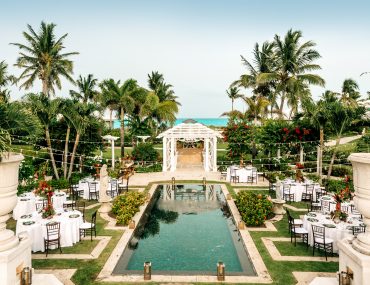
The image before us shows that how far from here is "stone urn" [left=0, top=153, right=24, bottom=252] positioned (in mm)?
5047

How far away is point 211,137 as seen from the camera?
25.3 metres

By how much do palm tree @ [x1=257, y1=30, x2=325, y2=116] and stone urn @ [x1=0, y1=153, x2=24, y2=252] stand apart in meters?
25.9

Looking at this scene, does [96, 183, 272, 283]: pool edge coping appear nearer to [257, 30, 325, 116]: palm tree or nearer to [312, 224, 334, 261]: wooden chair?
→ [312, 224, 334, 261]: wooden chair

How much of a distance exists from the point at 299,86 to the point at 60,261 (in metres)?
24.9

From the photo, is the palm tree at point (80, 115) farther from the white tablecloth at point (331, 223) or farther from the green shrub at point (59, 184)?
the white tablecloth at point (331, 223)

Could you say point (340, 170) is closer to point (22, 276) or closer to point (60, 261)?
point (60, 261)

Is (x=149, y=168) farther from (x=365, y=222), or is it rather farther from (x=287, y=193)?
(x=365, y=222)

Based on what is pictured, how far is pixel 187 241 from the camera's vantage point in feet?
36.9

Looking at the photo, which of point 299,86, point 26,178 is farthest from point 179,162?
point 26,178

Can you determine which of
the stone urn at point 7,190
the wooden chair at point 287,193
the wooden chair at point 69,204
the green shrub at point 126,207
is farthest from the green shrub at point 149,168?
the stone urn at point 7,190

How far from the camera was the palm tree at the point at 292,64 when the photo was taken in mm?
28656

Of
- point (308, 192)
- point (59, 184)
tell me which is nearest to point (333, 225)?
point (308, 192)

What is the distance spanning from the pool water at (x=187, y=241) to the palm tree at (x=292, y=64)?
52.3 ft

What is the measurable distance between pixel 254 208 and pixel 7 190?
382 inches
